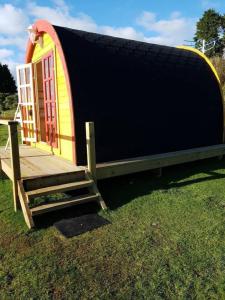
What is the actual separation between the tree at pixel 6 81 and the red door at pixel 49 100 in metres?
44.1

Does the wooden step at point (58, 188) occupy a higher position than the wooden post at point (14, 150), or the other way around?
the wooden post at point (14, 150)

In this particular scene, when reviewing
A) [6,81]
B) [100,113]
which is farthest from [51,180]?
[6,81]

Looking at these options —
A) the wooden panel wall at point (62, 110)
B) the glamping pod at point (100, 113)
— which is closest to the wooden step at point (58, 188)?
the glamping pod at point (100, 113)

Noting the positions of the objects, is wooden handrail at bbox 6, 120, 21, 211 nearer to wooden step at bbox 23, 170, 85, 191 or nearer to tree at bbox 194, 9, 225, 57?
wooden step at bbox 23, 170, 85, 191

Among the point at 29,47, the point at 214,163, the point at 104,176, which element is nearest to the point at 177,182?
the point at 104,176

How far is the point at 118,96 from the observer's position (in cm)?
547

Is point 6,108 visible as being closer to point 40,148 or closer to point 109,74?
point 40,148

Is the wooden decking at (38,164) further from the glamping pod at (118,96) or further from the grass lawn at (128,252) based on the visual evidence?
the grass lawn at (128,252)

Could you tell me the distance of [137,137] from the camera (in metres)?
5.83

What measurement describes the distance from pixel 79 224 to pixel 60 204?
0.45 meters

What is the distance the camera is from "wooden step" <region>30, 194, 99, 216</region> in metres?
3.81

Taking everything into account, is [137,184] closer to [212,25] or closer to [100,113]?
[100,113]

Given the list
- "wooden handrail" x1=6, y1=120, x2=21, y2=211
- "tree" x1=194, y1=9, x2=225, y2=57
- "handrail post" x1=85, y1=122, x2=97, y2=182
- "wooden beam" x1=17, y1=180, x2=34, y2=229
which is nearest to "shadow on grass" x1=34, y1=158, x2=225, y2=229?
"wooden beam" x1=17, y1=180, x2=34, y2=229

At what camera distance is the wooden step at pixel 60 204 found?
12.5ft
